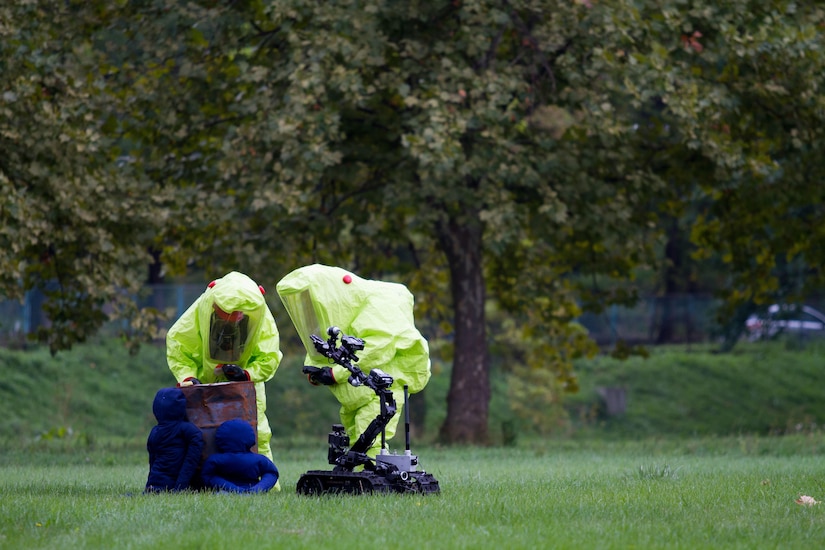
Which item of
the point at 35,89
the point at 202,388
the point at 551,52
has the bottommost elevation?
the point at 202,388

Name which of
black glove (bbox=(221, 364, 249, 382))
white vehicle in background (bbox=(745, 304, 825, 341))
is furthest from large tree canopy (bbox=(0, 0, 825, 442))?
white vehicle in background (bbox=(745, 304, 825, 341))

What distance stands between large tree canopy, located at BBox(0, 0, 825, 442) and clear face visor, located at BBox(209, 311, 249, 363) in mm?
5932

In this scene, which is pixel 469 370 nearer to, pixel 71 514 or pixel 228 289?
pixel 228 289

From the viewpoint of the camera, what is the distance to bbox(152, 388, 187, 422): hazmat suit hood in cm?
975

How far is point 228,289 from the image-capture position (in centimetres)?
1012

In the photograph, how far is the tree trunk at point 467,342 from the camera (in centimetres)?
2098

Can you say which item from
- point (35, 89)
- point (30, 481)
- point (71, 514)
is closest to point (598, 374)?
point (35, 89)

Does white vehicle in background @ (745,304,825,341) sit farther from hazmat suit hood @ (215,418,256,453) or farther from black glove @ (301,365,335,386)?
hazmat suit hood @ (215,418,256,453)

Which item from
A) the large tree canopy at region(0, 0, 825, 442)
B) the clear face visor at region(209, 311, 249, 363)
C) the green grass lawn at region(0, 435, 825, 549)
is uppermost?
the large tree canopy at region(0, 0, 825, 442)

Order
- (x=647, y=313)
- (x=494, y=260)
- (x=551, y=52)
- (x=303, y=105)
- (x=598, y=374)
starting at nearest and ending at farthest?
(x=303, y=105)
(x=551, y=52)
(x=494, y=260)
(x=598, y=374)
(x=647, y=313)

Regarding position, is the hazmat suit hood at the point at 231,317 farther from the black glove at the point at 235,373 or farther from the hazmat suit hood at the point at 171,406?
the hazmat suit hood at the point at 171,406

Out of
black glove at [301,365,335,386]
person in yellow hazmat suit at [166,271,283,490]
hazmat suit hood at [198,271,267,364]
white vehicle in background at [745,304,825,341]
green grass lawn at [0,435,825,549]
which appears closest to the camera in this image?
green grass lawn at [0,435,825,549]

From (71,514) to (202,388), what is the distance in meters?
1.94

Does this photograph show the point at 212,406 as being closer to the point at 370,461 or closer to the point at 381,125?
the point at 370,461
